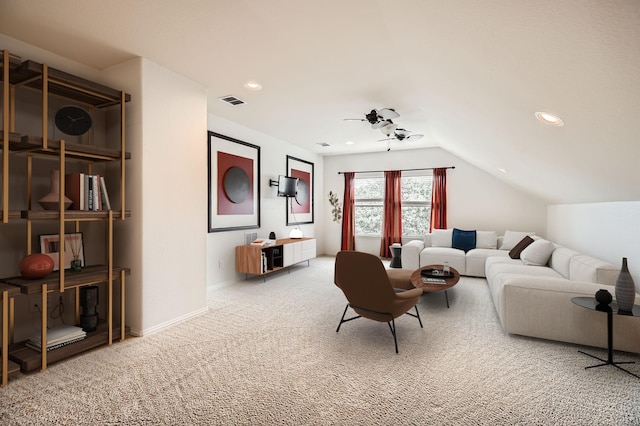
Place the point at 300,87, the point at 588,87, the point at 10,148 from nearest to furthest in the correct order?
the point at 588,87, the point at 10,148, the point at 300,87

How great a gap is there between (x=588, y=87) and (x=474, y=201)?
219 inches

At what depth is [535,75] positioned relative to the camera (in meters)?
1.89

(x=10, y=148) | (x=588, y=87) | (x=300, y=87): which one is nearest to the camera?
(x=588, y=87)

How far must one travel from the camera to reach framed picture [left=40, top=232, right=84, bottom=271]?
2.74 meters

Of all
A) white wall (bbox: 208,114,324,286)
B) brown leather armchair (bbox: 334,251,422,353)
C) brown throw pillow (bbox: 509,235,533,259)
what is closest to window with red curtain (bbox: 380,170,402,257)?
white wall (bbox: 208,114,324,286)

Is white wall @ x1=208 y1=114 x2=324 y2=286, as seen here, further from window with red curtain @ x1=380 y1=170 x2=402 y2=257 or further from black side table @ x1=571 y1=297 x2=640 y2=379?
black side table @ x1=571 y1=297 x2=640 y2=379

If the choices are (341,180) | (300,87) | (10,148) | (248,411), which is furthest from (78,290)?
(341,180)

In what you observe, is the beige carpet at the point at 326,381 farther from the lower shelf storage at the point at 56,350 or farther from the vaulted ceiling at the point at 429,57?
the vaulted ceiling at the point at 429,57

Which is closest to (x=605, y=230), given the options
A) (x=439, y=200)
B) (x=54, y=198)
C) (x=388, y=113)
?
(x=388, y=113)

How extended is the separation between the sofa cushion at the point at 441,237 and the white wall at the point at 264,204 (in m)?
2.82

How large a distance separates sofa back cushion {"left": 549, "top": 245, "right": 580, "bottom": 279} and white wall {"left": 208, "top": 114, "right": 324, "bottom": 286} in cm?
457

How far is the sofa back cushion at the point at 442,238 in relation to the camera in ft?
21.1

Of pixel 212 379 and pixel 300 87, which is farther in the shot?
pixel 300 87

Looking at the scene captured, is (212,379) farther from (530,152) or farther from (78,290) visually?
(530,152)
